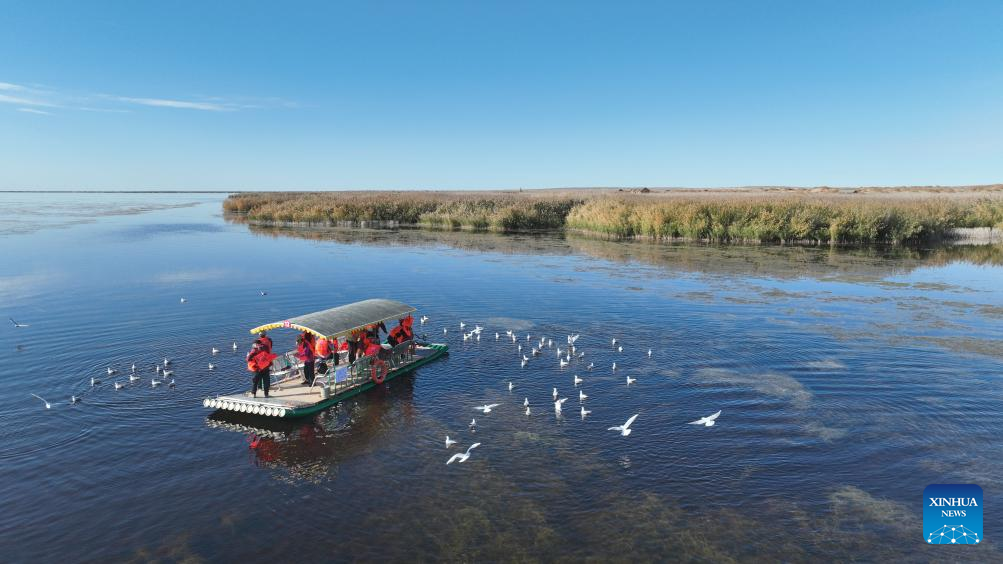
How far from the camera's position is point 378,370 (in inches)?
867

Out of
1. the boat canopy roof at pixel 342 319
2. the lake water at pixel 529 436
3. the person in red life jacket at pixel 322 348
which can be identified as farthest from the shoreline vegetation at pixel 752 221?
the person in red life jacket at pixel 322 348

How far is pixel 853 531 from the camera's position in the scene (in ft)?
41.5

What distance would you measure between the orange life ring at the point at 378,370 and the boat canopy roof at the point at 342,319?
1.54m

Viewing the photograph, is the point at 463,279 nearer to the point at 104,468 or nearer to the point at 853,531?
the point at 104,468

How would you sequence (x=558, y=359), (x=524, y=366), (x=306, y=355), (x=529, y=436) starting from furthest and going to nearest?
(x=558, y=359) → (x=524, y=366) → (x=306, y=355) → (x=529, y=436)

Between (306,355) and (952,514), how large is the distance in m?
18.9

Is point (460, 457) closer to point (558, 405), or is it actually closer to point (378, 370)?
point (558, 405)

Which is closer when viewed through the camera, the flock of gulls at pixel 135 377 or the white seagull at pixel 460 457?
the white seagull at pixel 460 457

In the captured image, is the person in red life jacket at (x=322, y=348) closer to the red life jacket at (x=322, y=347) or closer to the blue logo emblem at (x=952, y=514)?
the red life jacket at (x=322, y=347)

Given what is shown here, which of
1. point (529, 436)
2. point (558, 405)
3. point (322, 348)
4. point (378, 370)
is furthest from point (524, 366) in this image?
point (322, 348)

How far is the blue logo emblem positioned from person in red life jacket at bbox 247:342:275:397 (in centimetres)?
1815

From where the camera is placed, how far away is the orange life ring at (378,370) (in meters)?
21.8

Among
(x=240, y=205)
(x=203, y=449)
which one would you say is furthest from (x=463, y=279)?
(x=240, y=205)

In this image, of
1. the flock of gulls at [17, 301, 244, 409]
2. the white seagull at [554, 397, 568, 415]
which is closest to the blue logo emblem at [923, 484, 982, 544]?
the white seagull at [554, 397, 568, 415]
